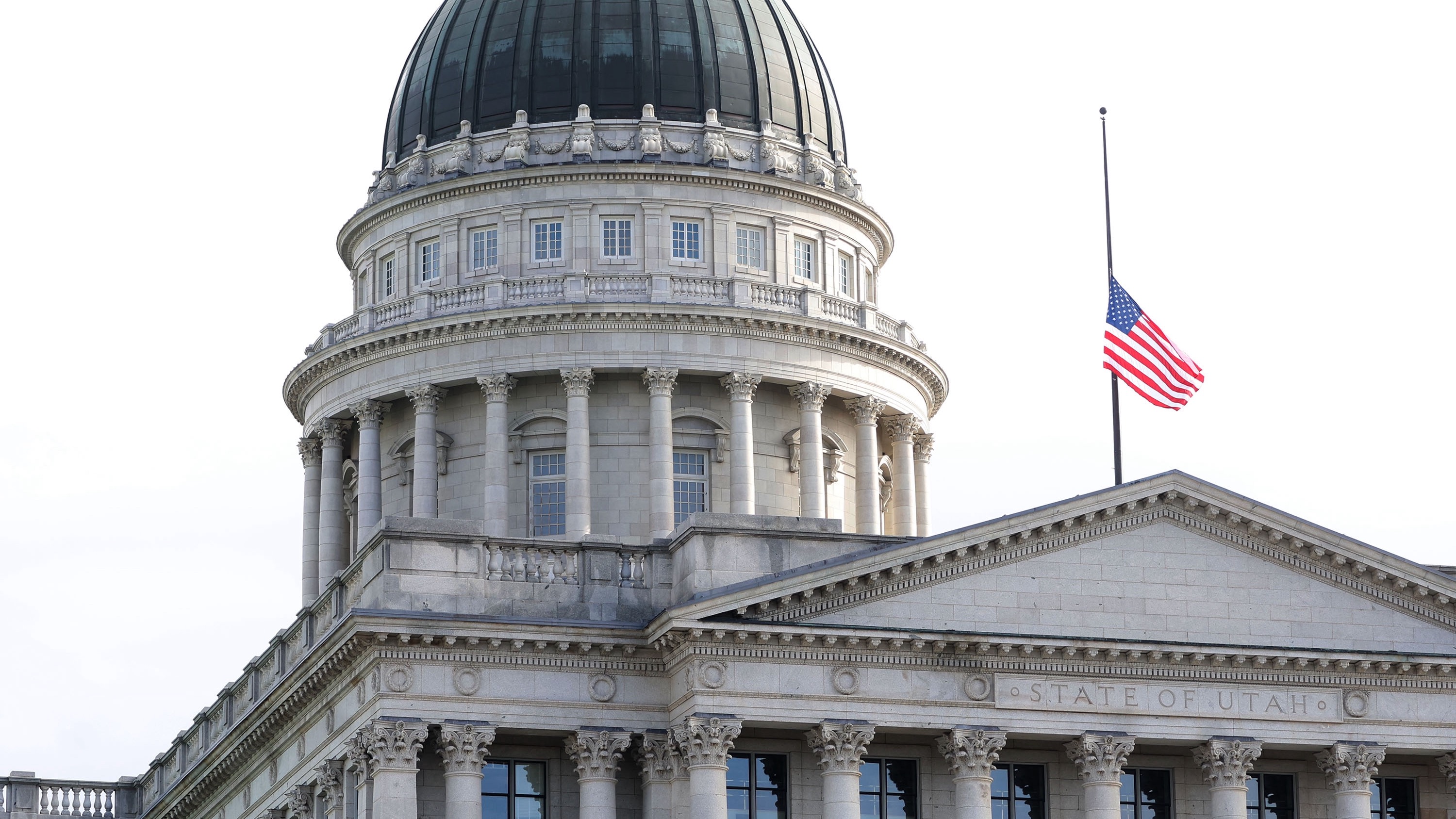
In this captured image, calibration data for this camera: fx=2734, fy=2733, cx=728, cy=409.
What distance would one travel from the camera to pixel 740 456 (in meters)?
72.2

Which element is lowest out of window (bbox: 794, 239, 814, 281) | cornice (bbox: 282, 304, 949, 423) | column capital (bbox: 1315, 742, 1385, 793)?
column capital (bbox: 1315, 742, 1385, 793)

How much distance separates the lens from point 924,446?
79.1 meters

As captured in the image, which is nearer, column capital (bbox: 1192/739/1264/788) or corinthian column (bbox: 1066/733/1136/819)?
corinthian column (bbox: 1066/733/1136/819)

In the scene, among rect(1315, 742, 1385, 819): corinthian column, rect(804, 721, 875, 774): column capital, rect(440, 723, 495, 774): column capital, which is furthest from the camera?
rect(1315, 742, 1385, 819): corinthian column

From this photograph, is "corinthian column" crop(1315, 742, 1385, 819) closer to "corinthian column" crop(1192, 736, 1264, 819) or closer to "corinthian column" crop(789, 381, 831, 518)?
"corinthian column" crop(1192, 736, 1264, 819)

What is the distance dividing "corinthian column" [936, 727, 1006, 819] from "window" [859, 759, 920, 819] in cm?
135

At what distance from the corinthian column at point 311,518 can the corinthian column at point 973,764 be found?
99.1 ft

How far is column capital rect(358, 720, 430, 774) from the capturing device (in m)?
49.3

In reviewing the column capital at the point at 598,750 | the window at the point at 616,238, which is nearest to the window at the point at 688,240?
the window at the point at 616,238

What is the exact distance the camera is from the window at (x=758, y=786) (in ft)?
169

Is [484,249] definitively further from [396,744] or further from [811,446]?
[396,744]

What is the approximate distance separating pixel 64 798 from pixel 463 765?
2900 centimetres

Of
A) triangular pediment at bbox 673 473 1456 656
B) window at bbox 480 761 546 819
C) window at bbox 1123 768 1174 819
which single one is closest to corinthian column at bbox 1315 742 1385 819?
triangular pediment at bbox 673 473 1456 656

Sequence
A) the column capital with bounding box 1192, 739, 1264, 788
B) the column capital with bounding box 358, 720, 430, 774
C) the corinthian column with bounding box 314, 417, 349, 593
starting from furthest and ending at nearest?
the corinthian column with bounding box 314, 417, 349, 593, the column capital with bounding box 1192, 739, 1264, 788, the column capital with bounding box 358, 720, 430, 774
